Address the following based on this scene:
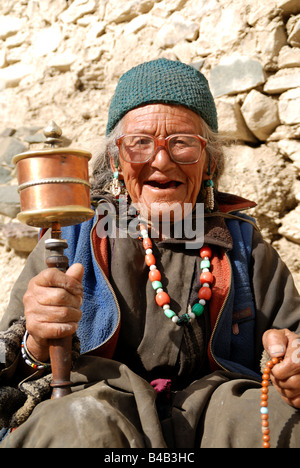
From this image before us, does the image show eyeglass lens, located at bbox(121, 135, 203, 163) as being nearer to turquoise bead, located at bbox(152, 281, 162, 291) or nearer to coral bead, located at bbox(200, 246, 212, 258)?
coral bead, located at bbox(200, 246, 212, 258)

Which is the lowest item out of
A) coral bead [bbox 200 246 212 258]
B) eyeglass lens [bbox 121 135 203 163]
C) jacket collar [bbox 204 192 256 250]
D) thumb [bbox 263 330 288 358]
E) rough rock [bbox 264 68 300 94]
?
thumb [bbox 263 330 288 358]

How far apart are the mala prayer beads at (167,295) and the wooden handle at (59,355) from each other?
0.60 m

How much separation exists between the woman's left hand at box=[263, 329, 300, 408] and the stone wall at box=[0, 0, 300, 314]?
58.1 inches

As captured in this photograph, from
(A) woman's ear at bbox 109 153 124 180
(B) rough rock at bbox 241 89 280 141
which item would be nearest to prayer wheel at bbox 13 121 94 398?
(A) woman's ear at bbox 109 153 124 180

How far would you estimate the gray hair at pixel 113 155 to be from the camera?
2492 mm

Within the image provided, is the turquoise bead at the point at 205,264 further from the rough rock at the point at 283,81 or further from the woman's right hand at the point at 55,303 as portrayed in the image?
the rough rock at the point at 283,81

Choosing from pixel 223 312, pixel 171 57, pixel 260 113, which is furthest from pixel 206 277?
pixel 171 57

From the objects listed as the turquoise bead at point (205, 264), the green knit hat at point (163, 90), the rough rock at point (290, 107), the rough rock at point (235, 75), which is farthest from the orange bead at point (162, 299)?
the rough rock at point (235, 75)

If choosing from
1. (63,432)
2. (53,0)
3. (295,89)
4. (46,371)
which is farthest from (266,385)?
(53,0)

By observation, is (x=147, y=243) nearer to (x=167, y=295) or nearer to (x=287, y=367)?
(x=167, y=295)

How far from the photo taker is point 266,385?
A: 169cm

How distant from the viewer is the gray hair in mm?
2492

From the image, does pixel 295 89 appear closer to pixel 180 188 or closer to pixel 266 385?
pixel 180 188

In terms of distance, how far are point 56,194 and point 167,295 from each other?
789 mm
